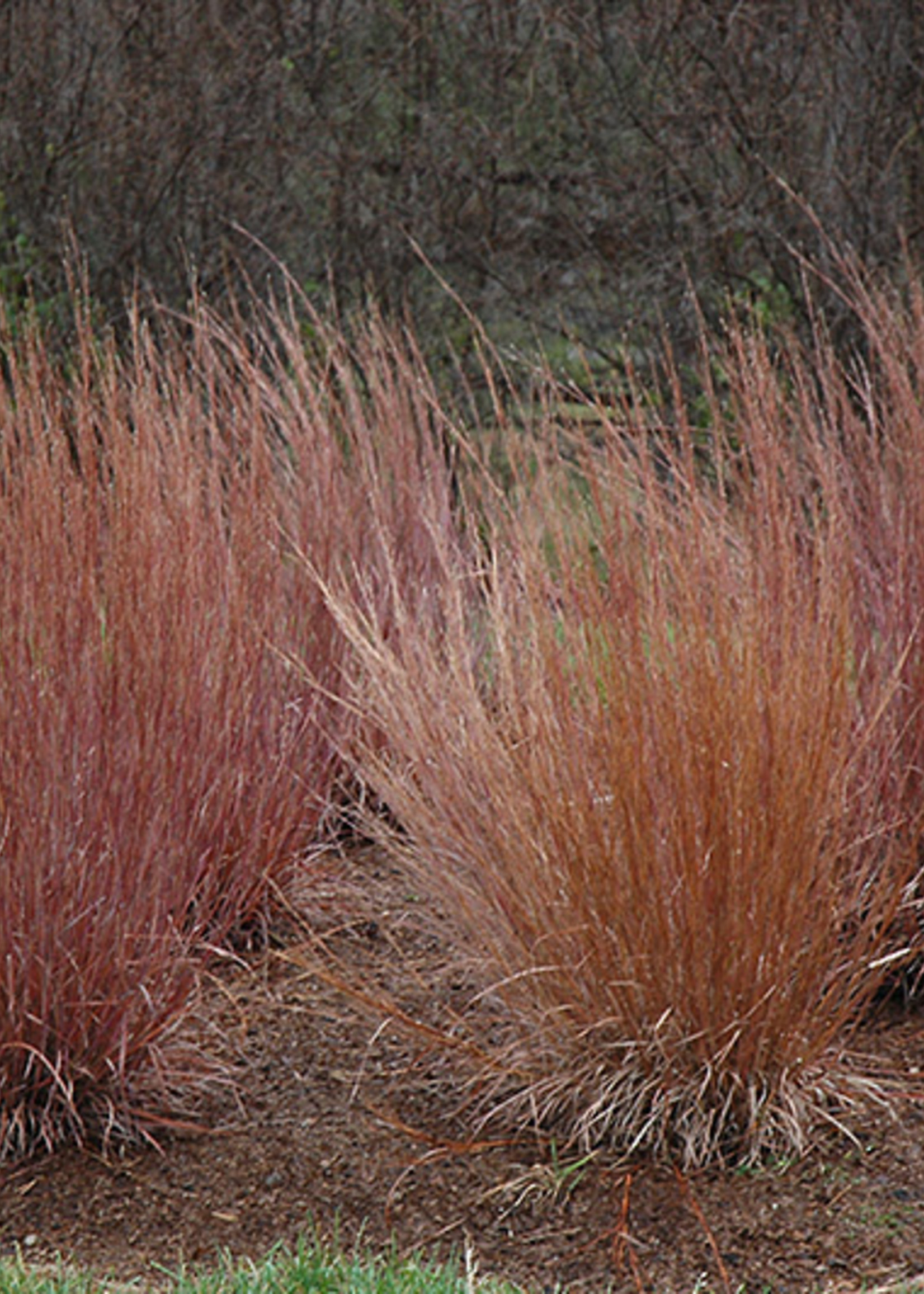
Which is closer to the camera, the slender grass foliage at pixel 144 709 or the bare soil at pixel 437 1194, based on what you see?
the bare soil at pixel 437 1194

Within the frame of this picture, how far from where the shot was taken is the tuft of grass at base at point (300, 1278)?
7.67 feet

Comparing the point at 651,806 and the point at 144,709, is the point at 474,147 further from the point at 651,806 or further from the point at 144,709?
the point at 651,806

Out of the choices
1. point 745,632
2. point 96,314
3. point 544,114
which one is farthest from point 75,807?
point 544,114

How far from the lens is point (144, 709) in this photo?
3102 millimetres

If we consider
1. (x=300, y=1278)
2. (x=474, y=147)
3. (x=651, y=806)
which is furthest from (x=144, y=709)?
(x=474, y=147)

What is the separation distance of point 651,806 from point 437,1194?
2.42ft

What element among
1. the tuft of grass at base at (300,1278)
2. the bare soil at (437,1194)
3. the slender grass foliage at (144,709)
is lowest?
the bare soil at (437,1194)

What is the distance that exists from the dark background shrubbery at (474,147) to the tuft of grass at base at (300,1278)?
5.24 m

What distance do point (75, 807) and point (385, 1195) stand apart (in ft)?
2.77

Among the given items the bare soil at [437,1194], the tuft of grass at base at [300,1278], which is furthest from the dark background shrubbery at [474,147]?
the tuft of grass at base at [300,1278]

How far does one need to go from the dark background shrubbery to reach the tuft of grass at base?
524cm

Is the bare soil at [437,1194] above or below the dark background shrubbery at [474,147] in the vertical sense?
below

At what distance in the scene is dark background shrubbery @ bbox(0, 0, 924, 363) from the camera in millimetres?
7383

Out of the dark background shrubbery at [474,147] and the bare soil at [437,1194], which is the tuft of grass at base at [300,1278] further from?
the dark background shrubbery at [474,147]
